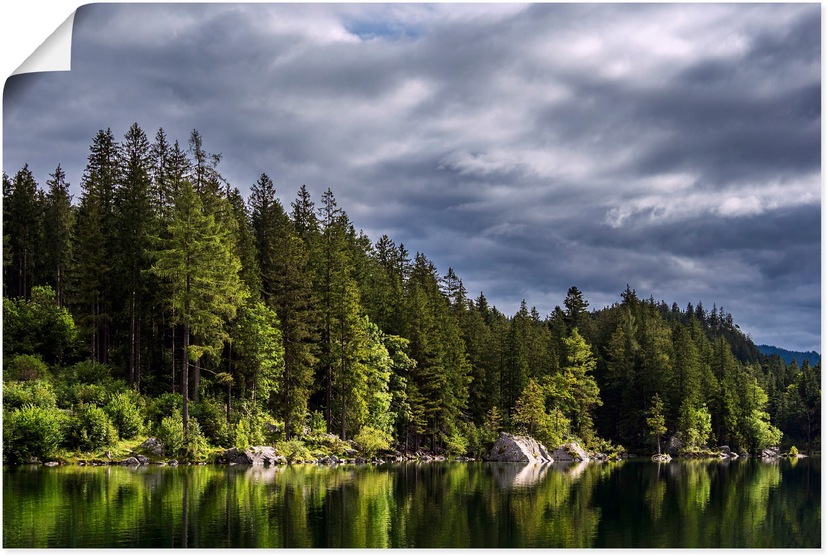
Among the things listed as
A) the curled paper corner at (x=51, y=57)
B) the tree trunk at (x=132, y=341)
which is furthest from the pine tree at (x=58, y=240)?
the curled paper corner at (x=51, y=57)

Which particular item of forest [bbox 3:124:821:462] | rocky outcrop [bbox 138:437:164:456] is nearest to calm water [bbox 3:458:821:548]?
rocky outcrop [bbox 138:437:164:456]

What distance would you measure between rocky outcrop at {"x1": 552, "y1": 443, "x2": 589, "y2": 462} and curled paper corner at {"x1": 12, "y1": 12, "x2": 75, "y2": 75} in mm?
69493

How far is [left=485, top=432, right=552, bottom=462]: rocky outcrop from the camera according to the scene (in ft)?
241

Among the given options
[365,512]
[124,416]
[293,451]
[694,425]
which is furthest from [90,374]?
[694,425]

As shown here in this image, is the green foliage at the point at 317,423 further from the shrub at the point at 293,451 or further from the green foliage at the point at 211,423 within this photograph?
the green foliage at the point at 211,423

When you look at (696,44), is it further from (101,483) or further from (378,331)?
(378,331)

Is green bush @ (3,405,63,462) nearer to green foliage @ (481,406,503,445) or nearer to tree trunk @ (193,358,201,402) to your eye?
tree trunk @ (193,358,201,402)

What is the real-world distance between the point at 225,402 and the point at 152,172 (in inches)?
739

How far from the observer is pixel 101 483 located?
95.8 ft

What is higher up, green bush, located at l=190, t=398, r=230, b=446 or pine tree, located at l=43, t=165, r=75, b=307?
pine tree, located at l=43, t=165, r=75, b=307

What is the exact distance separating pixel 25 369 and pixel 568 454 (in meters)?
54.0

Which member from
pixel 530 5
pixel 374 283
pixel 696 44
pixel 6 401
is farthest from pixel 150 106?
pixel 374 283

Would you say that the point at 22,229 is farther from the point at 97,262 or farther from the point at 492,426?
the point at 492,426

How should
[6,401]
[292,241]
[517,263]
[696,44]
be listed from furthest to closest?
[292,241], [517,263], [6,401], [696,44]
